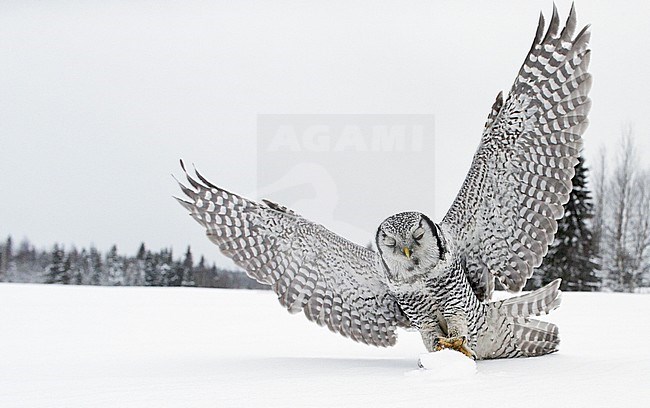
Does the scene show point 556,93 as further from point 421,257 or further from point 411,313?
point 411,313

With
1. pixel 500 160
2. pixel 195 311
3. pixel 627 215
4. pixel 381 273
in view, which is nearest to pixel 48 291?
pixel 195 311

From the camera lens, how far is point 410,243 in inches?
171

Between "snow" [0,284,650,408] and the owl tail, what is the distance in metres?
0.16

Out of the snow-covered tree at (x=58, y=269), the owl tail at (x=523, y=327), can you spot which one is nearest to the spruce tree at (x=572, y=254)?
the owl tail at (x=523, y=327)

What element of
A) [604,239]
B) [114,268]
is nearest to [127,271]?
[114,268]

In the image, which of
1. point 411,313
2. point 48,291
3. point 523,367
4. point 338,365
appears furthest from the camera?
point 48,291

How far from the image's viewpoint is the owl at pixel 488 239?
4.51m

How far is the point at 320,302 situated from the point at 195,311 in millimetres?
4381

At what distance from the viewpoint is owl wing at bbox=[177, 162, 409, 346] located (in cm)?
514

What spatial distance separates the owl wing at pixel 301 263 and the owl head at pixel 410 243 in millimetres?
599

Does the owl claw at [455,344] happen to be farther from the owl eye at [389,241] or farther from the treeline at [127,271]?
the treeline at [127,271]

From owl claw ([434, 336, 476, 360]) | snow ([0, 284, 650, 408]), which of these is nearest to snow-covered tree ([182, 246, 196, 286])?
snow ([0, 284, 650, 408])

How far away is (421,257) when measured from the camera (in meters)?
4.40

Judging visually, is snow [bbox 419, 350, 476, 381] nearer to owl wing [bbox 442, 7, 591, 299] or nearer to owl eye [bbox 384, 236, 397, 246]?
owl eye [bbox 384, 236, 397, 246]
